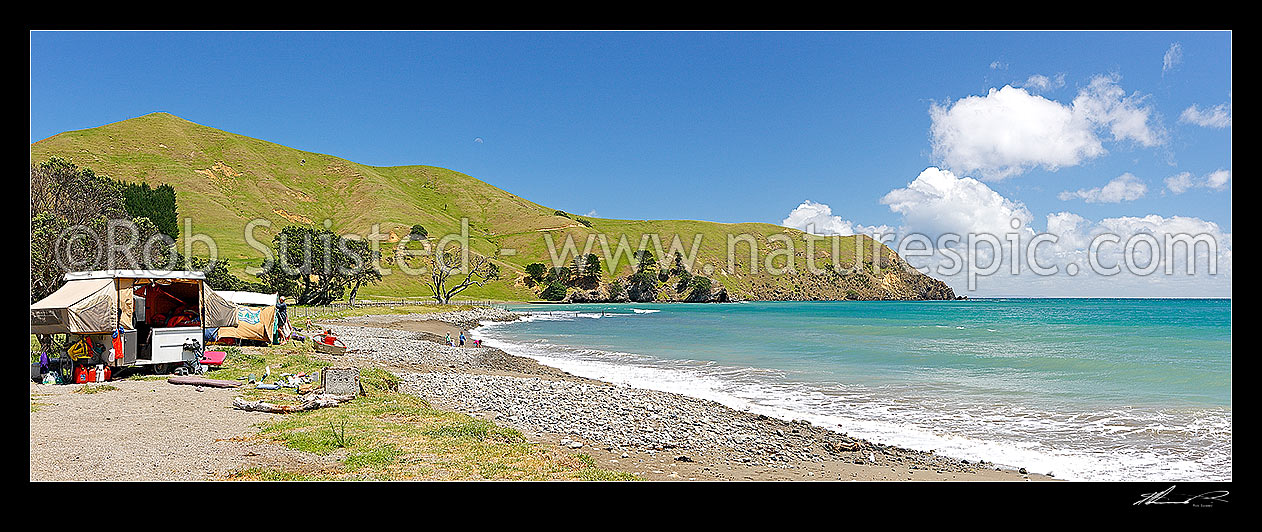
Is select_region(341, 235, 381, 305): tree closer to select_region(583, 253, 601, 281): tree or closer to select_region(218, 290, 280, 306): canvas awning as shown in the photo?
select_region(218, 290, 280, 306): canvas awning

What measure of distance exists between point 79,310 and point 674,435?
1405 cm

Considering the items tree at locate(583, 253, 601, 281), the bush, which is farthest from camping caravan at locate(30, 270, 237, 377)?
tree at locate(583, 253, 601, 281)

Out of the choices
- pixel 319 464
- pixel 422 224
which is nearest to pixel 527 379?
pixel 319 464

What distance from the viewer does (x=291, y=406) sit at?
38.7 ft

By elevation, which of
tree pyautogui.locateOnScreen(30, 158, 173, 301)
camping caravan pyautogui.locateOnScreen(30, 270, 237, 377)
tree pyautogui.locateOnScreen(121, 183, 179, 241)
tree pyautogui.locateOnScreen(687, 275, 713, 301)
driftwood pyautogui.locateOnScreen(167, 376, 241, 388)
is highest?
tree pyautogui.locateOnScreen(121, 183, 179, 241)

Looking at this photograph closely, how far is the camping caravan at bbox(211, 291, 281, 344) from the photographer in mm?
24375

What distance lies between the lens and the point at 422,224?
6993 inches

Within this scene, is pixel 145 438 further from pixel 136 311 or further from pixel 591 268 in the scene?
pixel 591 268

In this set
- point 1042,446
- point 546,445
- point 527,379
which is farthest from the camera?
point 527,379

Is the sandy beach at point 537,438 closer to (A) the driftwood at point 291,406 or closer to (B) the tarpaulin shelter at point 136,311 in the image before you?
(A) the driftwood at point 291,406

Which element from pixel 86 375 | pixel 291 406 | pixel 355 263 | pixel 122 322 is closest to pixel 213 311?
pixel 122 322
